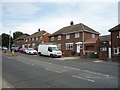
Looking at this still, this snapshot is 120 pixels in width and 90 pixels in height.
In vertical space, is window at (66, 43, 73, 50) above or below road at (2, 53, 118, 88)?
above

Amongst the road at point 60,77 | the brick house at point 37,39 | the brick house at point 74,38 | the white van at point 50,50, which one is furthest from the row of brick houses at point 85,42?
the road at point 60,77

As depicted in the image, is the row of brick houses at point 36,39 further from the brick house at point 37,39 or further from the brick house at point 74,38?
the brick house at point 74,38

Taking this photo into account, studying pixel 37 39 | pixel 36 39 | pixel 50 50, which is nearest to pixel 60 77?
pixel 50 50

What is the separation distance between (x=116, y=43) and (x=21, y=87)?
22.5 meters

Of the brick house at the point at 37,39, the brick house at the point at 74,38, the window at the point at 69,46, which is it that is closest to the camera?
the brick house at the point at 74,38

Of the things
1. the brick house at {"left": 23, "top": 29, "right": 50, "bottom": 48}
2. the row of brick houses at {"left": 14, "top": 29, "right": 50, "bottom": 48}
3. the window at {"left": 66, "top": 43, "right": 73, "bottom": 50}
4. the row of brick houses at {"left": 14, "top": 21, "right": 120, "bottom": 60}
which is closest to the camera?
the row of brick houses at {"left": 14, "top": 21, "right": 120, "bottom": 60}

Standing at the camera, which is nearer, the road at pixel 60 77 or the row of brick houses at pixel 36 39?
the road at pixel 60 77

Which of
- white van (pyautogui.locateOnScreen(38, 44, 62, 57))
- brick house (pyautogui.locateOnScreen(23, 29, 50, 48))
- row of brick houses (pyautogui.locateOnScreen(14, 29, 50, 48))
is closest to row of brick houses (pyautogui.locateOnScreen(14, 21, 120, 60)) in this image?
white van (pyautogui.locateOnScreen(38, 44, 62, 57))

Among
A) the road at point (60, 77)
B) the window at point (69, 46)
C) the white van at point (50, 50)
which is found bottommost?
the road at point (60, 77)

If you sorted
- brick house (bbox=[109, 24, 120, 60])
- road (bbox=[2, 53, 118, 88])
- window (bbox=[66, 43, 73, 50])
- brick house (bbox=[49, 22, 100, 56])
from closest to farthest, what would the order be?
road (bbox=[2, 53, 118, 88]) < brick house (bbox=[109, 24, 120, 60]) < brick house (bbox=[49, 22, 100, 56]) < window (bbox=[66, 43, 73, 50])

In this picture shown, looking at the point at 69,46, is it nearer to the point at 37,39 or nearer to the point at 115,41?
the point at 115,41

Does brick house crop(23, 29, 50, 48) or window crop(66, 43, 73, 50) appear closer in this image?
window crop(66, 43, 73, 50)

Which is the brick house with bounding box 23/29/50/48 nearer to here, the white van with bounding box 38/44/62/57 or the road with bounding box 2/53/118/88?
the white van with bounding box 38/44/62/57

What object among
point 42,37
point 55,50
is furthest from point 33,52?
point 42,37
